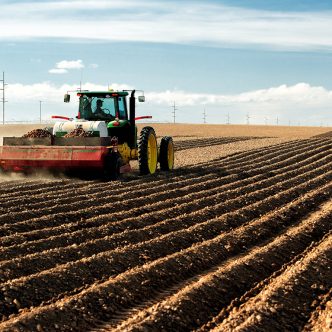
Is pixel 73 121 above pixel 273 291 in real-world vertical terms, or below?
above

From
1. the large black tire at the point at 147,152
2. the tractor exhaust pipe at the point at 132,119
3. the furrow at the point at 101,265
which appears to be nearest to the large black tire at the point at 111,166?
the large black tire at the point at 147,152

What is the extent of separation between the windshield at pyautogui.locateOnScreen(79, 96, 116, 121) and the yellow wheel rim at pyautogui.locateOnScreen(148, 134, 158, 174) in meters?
1.05

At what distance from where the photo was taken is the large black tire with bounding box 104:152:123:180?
42.2 ft

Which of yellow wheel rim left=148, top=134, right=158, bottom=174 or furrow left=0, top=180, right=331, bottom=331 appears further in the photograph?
yellow wheel rim left=148, top=134, right=158, bottom=174

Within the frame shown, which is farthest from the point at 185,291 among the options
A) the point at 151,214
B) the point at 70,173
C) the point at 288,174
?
the point at 288,174

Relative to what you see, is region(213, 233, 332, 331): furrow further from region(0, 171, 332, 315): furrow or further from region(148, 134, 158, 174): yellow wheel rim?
region(148, 134, 158, 174): yellow wheel rim

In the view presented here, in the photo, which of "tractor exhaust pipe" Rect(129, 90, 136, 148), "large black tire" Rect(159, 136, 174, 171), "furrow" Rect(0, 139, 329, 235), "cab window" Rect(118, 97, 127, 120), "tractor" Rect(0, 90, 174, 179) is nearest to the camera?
"furrow" Rect(0, 139, 329, 235)

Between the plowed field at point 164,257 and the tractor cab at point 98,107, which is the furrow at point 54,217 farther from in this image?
the tractor cab at point 98,107

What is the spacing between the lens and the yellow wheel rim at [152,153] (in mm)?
14242

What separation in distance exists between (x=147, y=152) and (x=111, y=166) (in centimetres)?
122

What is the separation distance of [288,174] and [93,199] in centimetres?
593

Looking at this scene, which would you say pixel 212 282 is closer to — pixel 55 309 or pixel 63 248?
pixel 55 309

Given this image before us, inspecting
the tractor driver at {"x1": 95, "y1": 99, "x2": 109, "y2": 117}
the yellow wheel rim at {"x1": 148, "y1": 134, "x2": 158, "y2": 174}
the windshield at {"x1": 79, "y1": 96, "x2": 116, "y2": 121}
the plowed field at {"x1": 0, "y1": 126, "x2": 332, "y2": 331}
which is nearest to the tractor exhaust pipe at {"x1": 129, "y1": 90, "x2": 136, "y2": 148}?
the yellow wheel rim at {"x1": 148, "y1": 134, "x2": 158, "y2": 174}

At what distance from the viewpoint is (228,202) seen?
10.4m
